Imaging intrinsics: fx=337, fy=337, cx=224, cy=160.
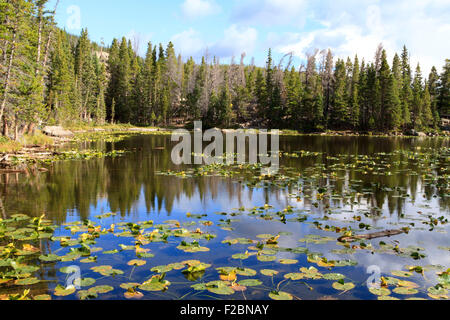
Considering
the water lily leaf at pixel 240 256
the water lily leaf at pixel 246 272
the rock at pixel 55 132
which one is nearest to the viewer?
the water lily leaf at pixel 246 272

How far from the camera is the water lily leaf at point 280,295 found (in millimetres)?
4801

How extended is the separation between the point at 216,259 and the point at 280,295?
5.51 feet

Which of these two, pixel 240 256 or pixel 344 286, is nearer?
pixel 344 286

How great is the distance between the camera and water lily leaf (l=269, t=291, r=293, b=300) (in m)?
4.80

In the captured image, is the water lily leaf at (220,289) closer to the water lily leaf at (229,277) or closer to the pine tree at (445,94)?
the water lily leaf at (229,277)

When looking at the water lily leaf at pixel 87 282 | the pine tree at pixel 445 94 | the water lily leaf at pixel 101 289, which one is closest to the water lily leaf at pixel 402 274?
the water lily leaf at pixel 101 289

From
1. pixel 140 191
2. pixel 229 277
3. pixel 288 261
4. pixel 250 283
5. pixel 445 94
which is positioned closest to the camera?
pixel 250 283

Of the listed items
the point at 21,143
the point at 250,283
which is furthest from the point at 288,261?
the point at 21,143

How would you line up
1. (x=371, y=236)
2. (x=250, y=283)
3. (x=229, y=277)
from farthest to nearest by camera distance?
(x=371, y=236) < (x=229, y=277) < (x=250, y=283)

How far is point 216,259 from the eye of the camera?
6254 mm

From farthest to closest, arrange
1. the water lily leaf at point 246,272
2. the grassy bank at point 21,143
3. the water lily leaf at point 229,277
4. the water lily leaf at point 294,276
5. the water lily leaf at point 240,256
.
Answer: the grassy bank at point 21,143 < the water lily leaf at point 240,256 < the water lily leaf at point 246,272 < the water lily leaf at point 294,276 < the water lily leaf at point 229,277

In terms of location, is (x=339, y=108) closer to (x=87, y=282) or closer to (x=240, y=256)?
(x=240, y=256)

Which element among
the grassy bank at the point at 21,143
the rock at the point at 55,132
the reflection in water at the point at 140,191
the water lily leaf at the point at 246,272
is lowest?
the water lily leaf at the point at 246,272

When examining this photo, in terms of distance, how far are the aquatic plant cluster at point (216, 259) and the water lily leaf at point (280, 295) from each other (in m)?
0.01
